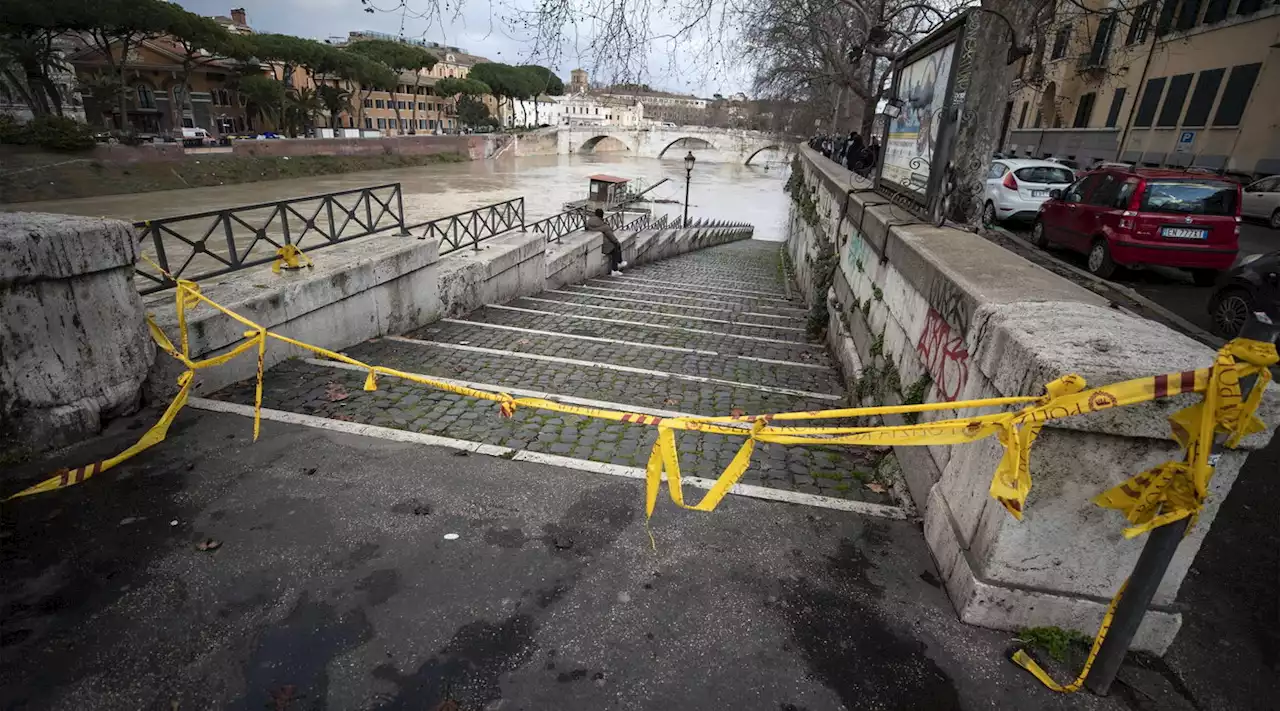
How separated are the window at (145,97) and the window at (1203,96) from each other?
72.4 metres

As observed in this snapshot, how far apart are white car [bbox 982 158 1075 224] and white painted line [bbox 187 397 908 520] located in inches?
484

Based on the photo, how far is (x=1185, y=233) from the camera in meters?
8.38

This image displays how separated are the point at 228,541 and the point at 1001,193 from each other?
1548 cm

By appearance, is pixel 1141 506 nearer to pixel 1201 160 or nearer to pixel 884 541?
pixel 884 541

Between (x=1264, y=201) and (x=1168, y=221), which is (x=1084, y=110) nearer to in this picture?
(x=1264, y=201)

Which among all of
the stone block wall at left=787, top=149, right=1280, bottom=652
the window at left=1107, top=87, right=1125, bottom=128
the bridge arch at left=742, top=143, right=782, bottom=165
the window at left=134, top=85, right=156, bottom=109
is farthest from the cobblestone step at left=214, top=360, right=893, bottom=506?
the window at left=134, top=85, right=156, bottom=109

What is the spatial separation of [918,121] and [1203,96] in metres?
25.4

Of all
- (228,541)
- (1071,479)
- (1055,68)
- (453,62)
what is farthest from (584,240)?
(453,62)

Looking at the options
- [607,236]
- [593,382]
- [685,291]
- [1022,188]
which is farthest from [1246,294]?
[607,236]

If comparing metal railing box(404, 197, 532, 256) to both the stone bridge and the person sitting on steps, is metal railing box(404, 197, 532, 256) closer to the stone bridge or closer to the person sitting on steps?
the person sitting on steps

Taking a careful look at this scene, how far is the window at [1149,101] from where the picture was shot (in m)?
24.8

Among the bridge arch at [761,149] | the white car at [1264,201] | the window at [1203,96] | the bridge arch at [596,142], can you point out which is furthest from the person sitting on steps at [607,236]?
the bridge arch at [596,142]

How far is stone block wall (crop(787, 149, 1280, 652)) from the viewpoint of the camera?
84.5 inches

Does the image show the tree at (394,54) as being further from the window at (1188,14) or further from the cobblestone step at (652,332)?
the cobblestone step at (652,332)
